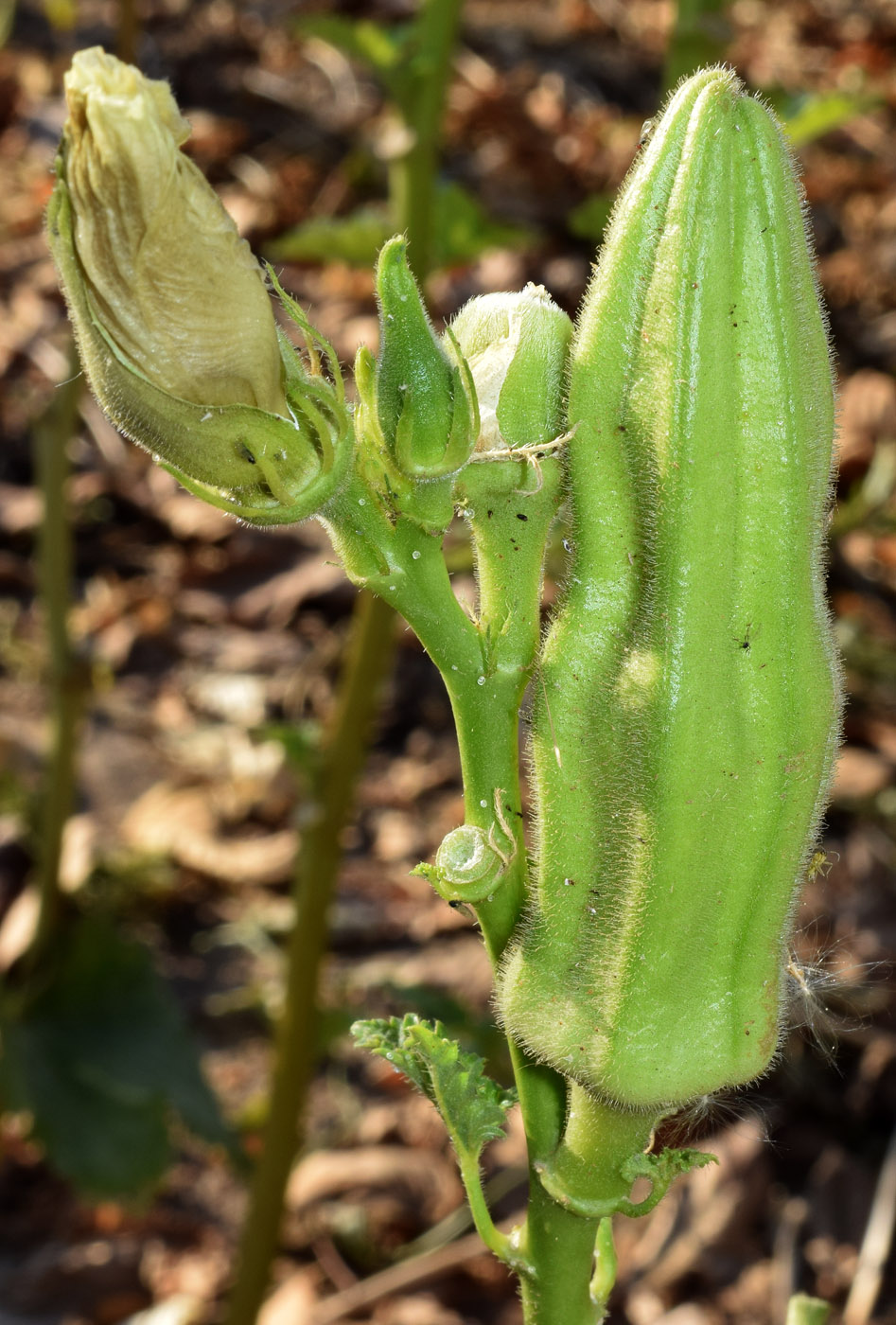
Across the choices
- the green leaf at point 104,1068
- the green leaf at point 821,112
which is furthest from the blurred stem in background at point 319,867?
the green leaf at point 821,112

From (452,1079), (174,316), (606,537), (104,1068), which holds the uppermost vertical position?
(174,316)

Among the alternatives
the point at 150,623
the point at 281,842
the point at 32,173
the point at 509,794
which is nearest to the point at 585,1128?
the point at 509,794

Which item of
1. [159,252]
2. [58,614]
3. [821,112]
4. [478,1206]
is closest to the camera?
[159,252]

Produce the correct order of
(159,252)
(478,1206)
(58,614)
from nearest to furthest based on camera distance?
(159,252) → (478,1206) → (58,614)

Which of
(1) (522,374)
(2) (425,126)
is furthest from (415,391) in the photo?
(2) (425,126)

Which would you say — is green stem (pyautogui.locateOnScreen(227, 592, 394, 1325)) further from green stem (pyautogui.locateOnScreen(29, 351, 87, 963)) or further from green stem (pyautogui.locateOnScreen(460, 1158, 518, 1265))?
green stem (pyautogui.locateOnScreen(460, 1158, 518, 1265))

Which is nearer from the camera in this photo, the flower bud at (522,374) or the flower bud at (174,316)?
the flower bud at (174,316)

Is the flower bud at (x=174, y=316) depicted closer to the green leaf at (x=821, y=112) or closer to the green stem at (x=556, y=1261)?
the green stem at (x=556, y=1261)

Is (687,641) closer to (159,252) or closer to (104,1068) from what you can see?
(159,252)
